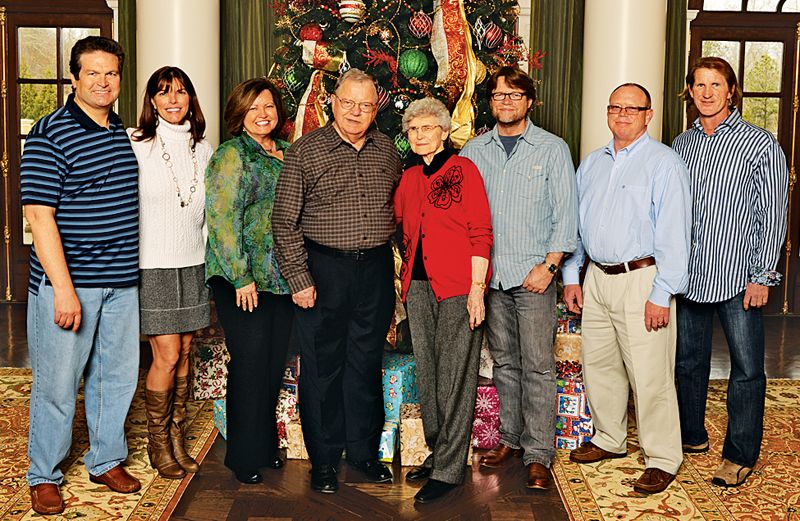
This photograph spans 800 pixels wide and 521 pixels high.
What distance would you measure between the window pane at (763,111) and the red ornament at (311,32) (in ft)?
14.1

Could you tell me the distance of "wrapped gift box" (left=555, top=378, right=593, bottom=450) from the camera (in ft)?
13.9

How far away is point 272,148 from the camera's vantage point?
12.3 feet

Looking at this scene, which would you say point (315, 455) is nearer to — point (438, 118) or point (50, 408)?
point (50, 408)

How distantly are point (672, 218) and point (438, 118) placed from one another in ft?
3.38

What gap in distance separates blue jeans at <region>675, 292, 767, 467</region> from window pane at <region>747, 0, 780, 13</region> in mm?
4493

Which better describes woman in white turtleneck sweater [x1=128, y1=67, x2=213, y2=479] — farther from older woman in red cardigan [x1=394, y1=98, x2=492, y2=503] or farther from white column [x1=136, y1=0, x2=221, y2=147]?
white column [x1=136, y1=0, x2=221, y2=147]

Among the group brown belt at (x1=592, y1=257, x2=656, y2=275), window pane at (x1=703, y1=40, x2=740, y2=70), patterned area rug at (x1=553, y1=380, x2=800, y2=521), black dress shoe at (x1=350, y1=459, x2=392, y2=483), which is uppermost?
window pane at (x1=703, y1=40, x2=740, y2=70)

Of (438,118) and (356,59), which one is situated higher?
(356,59)

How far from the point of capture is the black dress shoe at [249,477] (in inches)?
150

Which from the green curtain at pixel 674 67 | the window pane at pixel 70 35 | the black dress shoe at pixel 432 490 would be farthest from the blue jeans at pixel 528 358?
the window pane at pixel 70 35

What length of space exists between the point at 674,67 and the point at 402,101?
2.86m

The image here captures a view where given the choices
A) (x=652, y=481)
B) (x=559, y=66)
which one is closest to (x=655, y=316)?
(x=652, y=481)

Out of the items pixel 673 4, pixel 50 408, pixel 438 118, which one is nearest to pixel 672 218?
pixel 438 118

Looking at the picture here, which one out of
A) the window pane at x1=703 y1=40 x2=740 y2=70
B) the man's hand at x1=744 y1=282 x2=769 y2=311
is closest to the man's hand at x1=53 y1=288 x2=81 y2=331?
the man's hand at x1=744 y1=282 x2=769 y2=311
